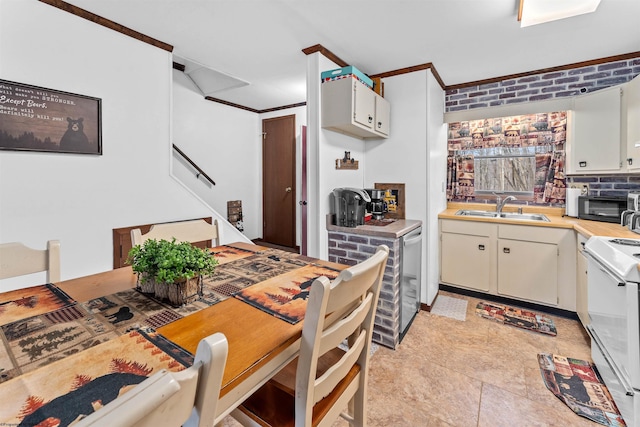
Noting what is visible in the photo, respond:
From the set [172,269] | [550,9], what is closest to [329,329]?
[172,269]

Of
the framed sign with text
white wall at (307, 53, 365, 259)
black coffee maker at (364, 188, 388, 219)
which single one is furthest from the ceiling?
black coffee maker at (364, 188, 388, 219)

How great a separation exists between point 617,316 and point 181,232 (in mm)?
2460

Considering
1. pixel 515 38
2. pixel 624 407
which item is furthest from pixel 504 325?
pixel 515 38

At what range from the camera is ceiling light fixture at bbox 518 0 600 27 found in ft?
6.07

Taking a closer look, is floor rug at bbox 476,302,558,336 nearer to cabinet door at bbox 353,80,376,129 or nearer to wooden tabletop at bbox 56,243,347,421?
cabinet door at bbox 353,80,376,129

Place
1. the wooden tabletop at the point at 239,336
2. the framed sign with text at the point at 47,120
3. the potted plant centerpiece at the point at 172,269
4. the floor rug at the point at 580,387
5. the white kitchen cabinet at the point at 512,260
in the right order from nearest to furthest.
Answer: the wooden tabletop at the point at 239,336 < the potted plant centerpiece at the point at 172,269 < the floor rug at the point at 580,387 < the framed sign with text at the point at 47,120 < the white kitchen cabinet at the point at 512,260

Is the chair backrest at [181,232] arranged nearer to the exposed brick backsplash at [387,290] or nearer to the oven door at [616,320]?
the exposed brick backsplash at [387,290]

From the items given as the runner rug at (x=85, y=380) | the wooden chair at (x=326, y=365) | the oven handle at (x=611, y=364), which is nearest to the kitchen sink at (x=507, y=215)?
the oven handle at (x=611, y=364)

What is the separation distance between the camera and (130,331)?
2.78 feet

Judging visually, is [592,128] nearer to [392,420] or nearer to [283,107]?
[392,420]

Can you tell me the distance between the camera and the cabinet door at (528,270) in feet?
9.01

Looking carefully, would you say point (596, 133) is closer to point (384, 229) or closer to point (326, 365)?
point (384, 229)

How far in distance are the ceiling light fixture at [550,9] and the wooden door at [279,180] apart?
10.0 ft

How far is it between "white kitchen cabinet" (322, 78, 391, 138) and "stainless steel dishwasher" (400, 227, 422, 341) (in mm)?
1018
